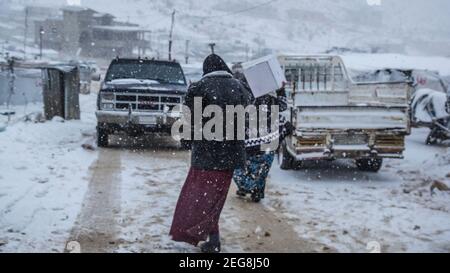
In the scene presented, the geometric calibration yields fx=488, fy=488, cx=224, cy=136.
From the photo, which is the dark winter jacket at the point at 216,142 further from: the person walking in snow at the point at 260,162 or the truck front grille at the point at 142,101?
the truck front grille at the point at 142,101

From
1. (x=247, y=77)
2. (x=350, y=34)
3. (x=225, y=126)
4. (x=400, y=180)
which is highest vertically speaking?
(x=350, y=34)

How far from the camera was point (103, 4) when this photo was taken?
4830 inches

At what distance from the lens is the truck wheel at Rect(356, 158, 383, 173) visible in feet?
30.4

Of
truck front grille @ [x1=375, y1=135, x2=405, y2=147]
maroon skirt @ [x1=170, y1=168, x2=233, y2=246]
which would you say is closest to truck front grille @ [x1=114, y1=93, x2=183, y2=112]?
truck front grille @ [x1=375, y1=135, x2=405, y2=147]

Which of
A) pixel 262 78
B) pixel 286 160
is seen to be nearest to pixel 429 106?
pixel 286 160

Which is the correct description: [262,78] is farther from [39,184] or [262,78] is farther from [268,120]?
[39,184]

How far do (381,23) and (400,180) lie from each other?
149 metres

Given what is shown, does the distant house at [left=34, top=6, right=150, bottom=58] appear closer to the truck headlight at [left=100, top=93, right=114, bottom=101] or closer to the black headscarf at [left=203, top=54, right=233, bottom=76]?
the truck headlight at [left=100, top=93, right=114, bottom=101]

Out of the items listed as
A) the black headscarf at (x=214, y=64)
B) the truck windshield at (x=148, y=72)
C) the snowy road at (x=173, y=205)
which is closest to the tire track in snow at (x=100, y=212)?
the snowy road at (x=173, y=205)

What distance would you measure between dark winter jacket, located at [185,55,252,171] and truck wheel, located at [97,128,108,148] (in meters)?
6.75

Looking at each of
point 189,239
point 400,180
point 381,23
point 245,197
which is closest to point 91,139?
point 245,197

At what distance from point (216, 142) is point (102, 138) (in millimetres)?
7040

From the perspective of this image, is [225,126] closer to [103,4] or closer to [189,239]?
[189,239]
